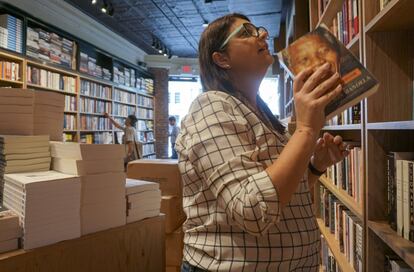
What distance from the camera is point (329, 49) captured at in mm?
806

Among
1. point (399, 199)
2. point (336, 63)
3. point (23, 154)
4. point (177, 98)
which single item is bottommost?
point (399, 199)

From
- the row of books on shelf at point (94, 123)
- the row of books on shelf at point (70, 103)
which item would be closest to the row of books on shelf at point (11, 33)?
the row of books on shelf at point (70, 103)

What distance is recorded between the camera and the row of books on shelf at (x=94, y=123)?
221 inches

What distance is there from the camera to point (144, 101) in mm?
8289

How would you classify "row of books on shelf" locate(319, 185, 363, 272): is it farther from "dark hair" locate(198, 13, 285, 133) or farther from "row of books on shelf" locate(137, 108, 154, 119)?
"row of books on shelf" locate(137, 108, 154, 119)

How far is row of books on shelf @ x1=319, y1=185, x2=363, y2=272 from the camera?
138cm

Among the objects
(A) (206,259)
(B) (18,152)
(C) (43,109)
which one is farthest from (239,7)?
(A) (206,259)

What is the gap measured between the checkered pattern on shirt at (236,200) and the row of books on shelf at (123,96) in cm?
618

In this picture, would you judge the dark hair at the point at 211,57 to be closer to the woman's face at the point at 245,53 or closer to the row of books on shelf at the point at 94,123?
the woman's face at the point at 245,53

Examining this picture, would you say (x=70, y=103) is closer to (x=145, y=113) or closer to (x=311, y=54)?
(x=145, y=113)

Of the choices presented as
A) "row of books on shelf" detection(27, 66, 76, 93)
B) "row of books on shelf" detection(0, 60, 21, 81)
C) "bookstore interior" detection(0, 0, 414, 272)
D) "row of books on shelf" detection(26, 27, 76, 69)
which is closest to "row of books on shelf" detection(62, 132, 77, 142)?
"row of books on shelf" detection(27, 66, 76, 93)

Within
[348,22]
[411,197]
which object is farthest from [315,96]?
[348,22]

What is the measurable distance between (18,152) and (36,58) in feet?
11.6

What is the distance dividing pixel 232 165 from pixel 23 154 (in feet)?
3.29
